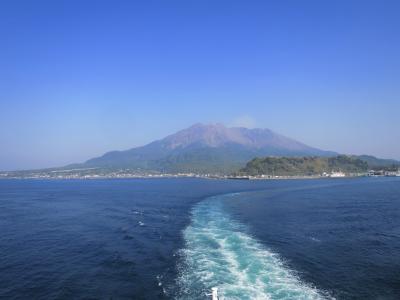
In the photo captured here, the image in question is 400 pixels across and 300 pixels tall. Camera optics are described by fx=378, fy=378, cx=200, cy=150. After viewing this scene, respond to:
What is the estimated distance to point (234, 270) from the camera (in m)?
25.8

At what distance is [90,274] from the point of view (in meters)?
26.6

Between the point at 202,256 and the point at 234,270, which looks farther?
the point at 202,256

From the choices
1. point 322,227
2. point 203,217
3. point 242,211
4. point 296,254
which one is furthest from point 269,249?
point 242,211

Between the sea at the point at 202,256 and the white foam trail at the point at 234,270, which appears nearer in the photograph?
the white foam trail at the point at 234,270

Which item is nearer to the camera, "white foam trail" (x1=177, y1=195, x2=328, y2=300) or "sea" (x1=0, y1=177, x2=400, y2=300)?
"white foam trail" (x1=177, y1=195, x2=328, y2=300)

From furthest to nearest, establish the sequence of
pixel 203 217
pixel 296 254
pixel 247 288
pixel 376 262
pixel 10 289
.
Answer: pixel 203 217, pixel 296 254, pixel 376 262, pixel 10 289, pixel 247 288

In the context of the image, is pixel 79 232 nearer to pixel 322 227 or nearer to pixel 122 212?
pixel 122 212

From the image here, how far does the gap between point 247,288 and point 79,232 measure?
82.8 ft

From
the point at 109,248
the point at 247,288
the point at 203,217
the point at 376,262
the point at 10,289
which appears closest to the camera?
the point at 247,288

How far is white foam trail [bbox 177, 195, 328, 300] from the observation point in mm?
21922

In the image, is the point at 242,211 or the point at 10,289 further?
the point at 242,211

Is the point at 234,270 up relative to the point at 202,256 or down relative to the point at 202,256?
down

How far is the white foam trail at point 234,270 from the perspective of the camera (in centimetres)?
2192

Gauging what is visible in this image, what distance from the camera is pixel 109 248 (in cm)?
3391
